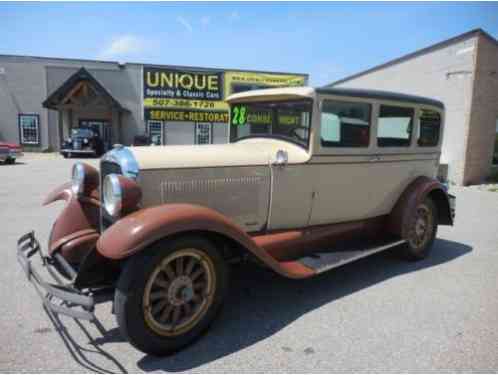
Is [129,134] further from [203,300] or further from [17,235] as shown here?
[203,300]

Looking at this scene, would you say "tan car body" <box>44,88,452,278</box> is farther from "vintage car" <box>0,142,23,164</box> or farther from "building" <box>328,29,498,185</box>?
"vintage car" <box>0,142,23,164</box>

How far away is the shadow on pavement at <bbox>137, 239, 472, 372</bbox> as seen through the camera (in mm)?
2664

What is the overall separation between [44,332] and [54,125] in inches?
Result: 973

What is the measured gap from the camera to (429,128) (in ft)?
15.5

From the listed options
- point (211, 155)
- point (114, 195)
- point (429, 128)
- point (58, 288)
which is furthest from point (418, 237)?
point (58, 288)

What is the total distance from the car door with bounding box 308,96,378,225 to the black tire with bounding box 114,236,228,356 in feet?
4.87

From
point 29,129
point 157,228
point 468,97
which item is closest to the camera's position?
point 157,228

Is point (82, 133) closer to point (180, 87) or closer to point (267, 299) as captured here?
point (180, 87)

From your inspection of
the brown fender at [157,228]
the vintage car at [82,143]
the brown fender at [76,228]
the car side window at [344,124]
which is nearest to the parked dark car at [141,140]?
the vintage car at [82,143]

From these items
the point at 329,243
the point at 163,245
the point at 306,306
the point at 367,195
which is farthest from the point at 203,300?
the point at 367,195

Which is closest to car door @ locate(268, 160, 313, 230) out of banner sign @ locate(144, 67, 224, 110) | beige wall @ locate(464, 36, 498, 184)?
beige wall @ locate(464, 36, 498, 184)

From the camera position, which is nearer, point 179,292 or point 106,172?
point 179,292

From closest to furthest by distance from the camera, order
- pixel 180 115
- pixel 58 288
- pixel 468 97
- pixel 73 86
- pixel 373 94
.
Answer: pixel 58 288, pixel 373 94, pixel 468 97, pixel 73 86, pixel 180 115

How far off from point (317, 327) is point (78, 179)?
101 inches
